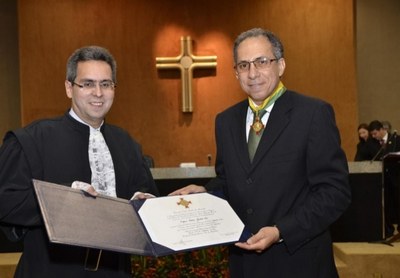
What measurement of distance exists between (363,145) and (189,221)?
680 centimetres

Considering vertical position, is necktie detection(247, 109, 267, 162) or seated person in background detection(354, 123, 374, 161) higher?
necktie detection(247, 109, 267, 162)

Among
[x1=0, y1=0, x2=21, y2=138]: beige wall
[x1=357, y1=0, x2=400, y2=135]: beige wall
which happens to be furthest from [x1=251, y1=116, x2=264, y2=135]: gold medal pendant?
[x1=357, y1=0, x2=400, y2=135]: beige wall

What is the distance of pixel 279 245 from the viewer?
259 centimetres

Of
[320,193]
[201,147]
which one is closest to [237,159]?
[320,193]

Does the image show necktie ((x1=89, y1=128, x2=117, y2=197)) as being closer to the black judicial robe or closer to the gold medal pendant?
the black judicial robe

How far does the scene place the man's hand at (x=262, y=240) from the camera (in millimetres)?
2441

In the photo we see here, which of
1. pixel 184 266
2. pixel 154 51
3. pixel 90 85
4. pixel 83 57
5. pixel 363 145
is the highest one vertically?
pixel 154 51

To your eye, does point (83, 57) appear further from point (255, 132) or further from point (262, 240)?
point (262, 240)

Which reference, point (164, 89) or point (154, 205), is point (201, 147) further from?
point (154, 205)

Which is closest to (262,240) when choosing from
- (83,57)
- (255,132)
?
(255,132)

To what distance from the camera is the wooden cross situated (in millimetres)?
9328

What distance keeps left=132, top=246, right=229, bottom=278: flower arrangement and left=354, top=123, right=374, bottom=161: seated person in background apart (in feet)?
14.5

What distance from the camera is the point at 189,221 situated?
2.58 m

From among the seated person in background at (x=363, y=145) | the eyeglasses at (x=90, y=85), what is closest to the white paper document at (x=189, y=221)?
the eyeglasses at (x=90, y=85)
